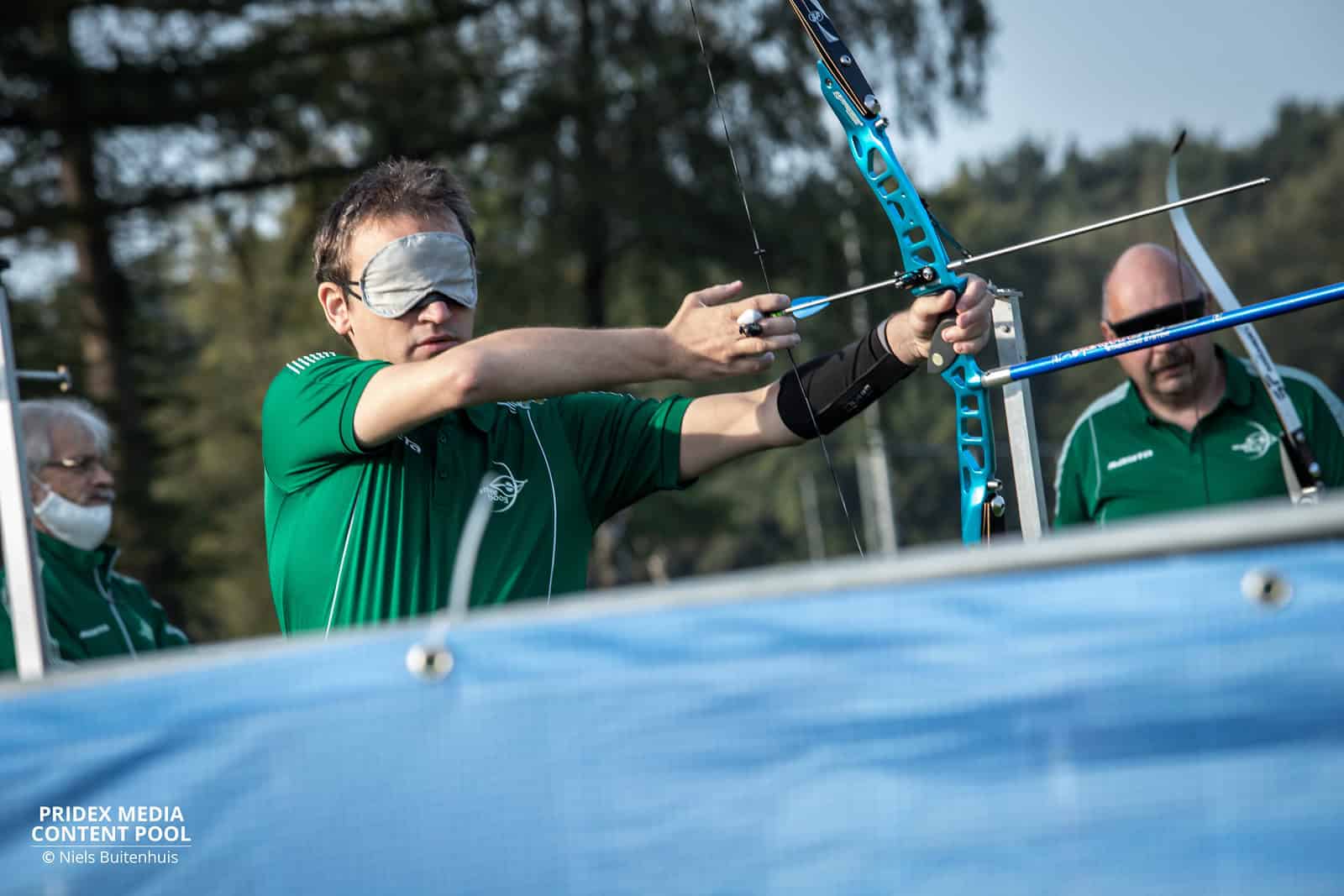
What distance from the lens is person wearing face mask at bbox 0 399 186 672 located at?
14.4 feet

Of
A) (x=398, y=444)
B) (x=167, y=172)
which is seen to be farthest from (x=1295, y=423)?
(x=167, y=172)

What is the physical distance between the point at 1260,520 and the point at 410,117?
11913 mm

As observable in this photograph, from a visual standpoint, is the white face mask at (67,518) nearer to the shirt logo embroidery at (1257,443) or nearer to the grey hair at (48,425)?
the grey hair at (48,425)

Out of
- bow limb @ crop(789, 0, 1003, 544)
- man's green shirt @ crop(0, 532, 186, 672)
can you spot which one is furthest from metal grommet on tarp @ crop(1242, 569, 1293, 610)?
man's green shirt @ crop(0, 532, 186, 672)

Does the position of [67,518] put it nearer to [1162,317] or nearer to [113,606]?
[113,606]

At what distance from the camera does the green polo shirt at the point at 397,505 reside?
239 centimetres

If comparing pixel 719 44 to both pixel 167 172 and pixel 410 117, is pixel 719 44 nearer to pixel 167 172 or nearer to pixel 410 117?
pixel 410 117

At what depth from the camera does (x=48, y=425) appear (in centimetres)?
455

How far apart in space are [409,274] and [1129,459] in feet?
7.53

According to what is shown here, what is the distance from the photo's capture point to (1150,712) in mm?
1454

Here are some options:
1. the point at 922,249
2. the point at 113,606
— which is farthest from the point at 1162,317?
the point at 113,606

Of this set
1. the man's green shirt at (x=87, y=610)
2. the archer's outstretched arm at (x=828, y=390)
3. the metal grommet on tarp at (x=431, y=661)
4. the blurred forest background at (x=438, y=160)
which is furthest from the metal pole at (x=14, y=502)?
the blurred forest background at (x=438, y=160)

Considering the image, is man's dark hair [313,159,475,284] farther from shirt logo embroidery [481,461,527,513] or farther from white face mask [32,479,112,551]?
white face mask [32,479,112,551]

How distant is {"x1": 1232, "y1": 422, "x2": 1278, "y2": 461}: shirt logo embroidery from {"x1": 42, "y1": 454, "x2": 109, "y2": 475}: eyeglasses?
133 inches
